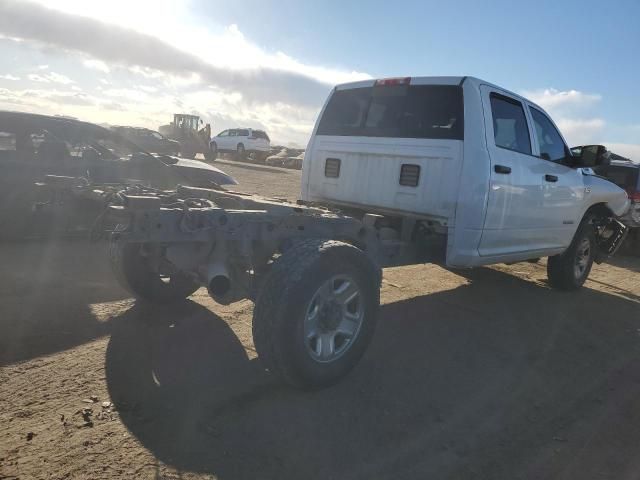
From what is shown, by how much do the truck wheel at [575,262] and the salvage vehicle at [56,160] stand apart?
447 cm

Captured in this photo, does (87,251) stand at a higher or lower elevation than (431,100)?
lower

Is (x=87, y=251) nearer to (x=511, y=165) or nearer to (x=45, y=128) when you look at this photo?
(x=45, y=128)

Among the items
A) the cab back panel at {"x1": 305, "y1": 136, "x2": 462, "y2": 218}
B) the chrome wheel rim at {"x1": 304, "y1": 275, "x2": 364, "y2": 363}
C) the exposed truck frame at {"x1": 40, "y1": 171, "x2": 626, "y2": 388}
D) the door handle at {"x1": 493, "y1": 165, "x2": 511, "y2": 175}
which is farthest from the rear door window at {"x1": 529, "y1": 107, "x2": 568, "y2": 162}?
the chrome wheel rim at {"x1": 304, "y1": 275, "x2": 364, "y2": 363}

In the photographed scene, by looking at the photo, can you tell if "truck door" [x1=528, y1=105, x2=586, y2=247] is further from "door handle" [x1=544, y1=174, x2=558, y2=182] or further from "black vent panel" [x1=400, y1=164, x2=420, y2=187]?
"black vent panel" [x1=400, y1=164, x2=420, y2=187]

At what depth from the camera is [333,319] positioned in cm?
330

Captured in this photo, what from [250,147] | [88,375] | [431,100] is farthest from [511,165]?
[250,147]

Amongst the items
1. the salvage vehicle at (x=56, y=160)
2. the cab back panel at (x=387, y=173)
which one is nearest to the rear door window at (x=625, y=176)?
the cab back panel at (x=387, y=173)

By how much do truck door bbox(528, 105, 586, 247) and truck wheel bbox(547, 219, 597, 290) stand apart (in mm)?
301

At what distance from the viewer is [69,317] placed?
4.13m

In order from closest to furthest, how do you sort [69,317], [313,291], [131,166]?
[313,291] → [69,317] → [131,166]

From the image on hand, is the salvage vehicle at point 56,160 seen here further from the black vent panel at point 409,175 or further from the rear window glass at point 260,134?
the rear window glass at point 260,134

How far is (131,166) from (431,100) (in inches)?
160

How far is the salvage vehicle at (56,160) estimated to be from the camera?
6.01m

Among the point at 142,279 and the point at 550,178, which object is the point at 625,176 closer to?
the point at 550,178
